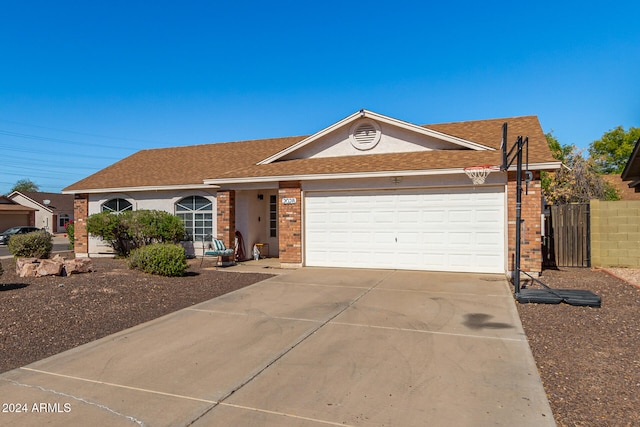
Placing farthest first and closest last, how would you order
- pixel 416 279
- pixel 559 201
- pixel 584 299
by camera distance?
pixel 559 201
pixel 416 279
pixel 584 299

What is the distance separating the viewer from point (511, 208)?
1074cm

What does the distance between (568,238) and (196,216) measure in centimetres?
1294

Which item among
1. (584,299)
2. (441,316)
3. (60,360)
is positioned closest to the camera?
(60,360)

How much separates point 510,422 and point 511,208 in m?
8.17

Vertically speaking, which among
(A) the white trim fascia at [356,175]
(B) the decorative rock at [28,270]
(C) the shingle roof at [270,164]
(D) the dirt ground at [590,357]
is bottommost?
(D) the dirt ground at [590,357]

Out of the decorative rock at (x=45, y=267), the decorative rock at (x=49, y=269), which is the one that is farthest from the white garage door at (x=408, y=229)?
the decorative rock at (x=49, y=269)

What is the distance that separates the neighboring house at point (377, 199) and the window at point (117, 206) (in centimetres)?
71

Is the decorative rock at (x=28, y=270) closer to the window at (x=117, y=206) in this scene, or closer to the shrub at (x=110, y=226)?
the shrub at (x=110, y=226)

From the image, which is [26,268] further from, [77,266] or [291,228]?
[291,228]

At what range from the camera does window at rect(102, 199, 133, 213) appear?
1709 centimetres

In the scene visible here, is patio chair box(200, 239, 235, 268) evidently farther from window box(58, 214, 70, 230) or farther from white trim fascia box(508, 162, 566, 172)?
window box(58, 214, 70, 230)

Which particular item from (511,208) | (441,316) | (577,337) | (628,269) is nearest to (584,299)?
(577,337)

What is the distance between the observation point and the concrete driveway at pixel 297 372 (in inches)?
144

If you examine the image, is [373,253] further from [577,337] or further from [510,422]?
[510,422]
